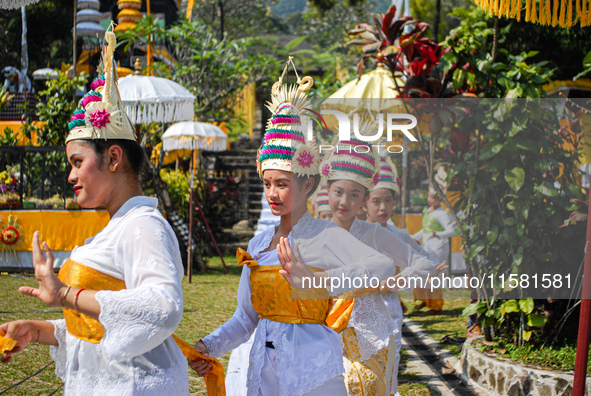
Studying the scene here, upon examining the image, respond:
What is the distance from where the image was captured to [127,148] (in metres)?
2.00

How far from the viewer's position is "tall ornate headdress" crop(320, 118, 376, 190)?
3551 millimetres

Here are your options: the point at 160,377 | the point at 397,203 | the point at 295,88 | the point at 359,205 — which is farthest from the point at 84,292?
the point at 397,203

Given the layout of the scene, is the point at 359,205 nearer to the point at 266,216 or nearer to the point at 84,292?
the point at 84,292

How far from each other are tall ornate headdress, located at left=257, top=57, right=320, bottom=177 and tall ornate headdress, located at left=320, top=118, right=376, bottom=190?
0.86m

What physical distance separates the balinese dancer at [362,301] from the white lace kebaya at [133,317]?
5.55ft

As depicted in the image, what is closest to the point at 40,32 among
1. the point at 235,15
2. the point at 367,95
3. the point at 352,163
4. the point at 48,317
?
the point at 48,317

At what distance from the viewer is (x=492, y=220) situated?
4477mm

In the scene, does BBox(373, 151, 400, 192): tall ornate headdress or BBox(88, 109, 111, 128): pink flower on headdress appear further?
BBox(373, 151, 400, 192): tall ornate headdress

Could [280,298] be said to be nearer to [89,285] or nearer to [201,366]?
[201,366]

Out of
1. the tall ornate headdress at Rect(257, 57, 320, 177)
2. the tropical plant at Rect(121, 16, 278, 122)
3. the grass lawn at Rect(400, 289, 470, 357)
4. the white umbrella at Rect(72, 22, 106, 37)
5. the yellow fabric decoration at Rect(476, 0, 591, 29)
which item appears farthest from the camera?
the white umbrella at Rect(72, 22, 106, 37)

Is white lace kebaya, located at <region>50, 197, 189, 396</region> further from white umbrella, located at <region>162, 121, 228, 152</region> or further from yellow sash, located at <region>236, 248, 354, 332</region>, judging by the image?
white umbrella, located at <region>162, 121, 228, 152</region>

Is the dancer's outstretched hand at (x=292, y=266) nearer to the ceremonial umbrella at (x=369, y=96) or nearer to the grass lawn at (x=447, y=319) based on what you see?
the ceremonial umbrella at (x=369, y=96)

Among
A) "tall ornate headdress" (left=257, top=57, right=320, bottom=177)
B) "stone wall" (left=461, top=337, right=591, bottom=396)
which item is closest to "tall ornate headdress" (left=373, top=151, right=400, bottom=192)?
"stone wall" (left=461, top=337, right=591, bottom=396)

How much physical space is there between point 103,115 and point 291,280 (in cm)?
101
